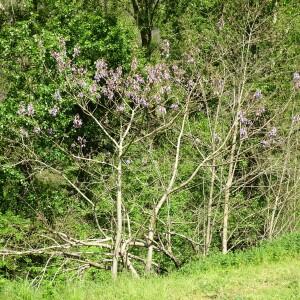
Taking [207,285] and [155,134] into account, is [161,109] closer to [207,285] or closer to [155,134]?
[155,134]

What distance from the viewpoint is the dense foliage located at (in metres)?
11.1

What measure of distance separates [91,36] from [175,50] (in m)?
3.40

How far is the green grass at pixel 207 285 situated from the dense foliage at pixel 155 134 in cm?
141

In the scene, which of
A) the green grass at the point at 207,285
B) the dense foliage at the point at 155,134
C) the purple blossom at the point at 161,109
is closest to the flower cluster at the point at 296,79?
the dense foliage at the point at 155,134

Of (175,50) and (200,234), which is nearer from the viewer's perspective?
(200,234)

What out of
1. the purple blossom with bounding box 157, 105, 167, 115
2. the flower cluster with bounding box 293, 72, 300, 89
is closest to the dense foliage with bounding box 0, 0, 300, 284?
the purple blossom with bounding box 157, 105, 167, 115

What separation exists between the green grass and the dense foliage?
141 cm

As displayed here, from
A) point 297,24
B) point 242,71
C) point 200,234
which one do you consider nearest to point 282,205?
point 200,234

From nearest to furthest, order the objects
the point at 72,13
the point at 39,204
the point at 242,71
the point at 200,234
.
→ the point at 242,71 → the point at 200,234 → the point at 39,204 → the point at 72,13

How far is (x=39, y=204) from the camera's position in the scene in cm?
1548

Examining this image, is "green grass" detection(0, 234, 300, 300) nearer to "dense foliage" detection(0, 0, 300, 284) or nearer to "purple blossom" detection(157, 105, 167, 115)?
"dense foliage" detection(0, 0, 300, 284)

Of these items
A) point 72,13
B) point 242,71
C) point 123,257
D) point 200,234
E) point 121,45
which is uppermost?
point 72,13

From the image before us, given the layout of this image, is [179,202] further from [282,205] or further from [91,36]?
[91,36]

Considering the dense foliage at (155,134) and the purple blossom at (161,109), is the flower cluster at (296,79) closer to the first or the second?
the dense foliage at (155,134)
